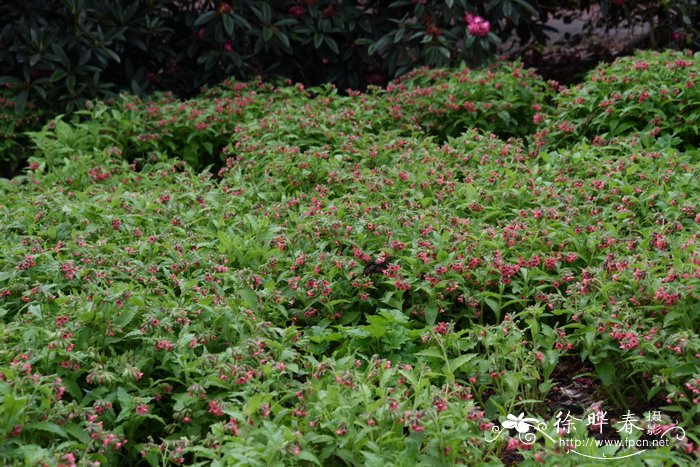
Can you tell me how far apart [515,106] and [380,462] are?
358cm

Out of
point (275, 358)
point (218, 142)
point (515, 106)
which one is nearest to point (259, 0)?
point (218, 142)

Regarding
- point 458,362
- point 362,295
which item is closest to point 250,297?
point 362,295

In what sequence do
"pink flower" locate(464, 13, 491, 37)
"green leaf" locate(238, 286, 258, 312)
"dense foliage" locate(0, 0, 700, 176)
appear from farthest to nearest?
"pink flower" locate(464, 13, 491, 37), "dense foliage" locate(0, 0, 700, 176), "green leaf" locate(238, 286, 258, 312)

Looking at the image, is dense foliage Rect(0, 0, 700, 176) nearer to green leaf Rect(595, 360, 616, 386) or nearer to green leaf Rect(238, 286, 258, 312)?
green leaf Rect(238, 286, 258, 312)

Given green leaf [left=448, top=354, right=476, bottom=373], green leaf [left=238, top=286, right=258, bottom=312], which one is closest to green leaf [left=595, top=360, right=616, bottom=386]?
green leaf [left=448, top=354, right=476, bottom=373]

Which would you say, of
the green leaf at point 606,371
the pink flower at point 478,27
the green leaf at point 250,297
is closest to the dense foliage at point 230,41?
the pink flower at point 478,27

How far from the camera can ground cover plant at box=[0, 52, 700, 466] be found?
2.45 metres

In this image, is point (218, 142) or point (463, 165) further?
point (218, 142)

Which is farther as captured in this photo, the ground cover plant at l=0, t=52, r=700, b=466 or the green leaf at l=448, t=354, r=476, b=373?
the green leaf at l=448, t=354, r=476, b=373

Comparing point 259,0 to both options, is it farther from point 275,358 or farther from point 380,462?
point 380,462

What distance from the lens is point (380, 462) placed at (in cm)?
229

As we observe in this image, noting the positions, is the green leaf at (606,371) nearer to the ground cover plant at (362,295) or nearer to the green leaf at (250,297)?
the ground cover plant at (362,295)

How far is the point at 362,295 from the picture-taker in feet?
10.7

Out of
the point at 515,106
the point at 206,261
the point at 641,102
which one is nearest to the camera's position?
the point at 206,261
